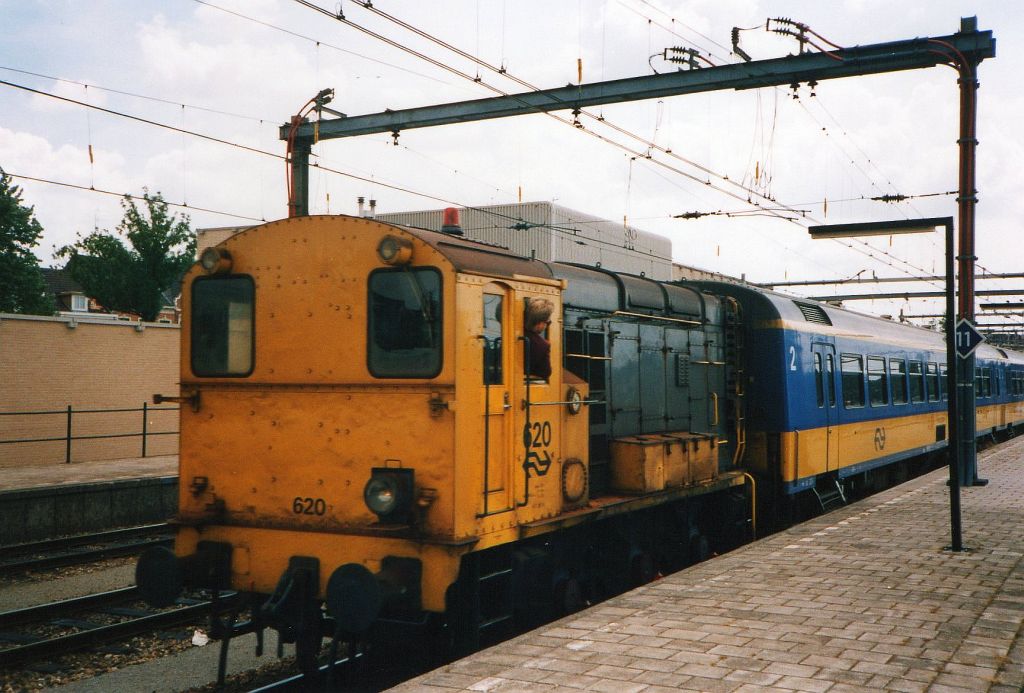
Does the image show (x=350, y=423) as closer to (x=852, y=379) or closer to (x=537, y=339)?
(x=537, y=339)

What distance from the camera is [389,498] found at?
225 inches

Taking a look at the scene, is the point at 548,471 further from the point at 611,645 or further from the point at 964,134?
the point at 964,134

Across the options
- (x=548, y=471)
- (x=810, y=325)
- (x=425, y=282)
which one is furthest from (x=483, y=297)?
(x=810, y=325)

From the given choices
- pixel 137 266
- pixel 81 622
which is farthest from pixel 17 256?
pixel 81 622

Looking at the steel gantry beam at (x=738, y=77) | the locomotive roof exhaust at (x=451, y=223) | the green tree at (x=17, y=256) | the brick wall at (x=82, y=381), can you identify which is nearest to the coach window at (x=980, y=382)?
the steel gantry beam at (x=738, y=77)

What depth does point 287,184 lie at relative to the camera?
14938 mm

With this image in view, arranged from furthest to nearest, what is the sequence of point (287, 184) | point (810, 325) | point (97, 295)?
point (97, 295) → point (287, 184) → point (810, 325)

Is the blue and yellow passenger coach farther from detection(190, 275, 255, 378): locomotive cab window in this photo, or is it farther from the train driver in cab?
detection(190, 275, 255, 378): locomotive cab window

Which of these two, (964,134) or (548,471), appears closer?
(548,471)

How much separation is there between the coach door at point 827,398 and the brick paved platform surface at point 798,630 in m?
3.18

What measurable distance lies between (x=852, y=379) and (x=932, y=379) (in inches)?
252

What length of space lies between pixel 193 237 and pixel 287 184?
4092 centimetres

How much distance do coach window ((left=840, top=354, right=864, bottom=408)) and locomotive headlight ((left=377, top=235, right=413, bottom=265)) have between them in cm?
1013

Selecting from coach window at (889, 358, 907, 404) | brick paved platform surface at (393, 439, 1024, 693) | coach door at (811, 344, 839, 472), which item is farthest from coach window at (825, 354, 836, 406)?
brick paved platform surface at (393, 439, 1024, 693)
